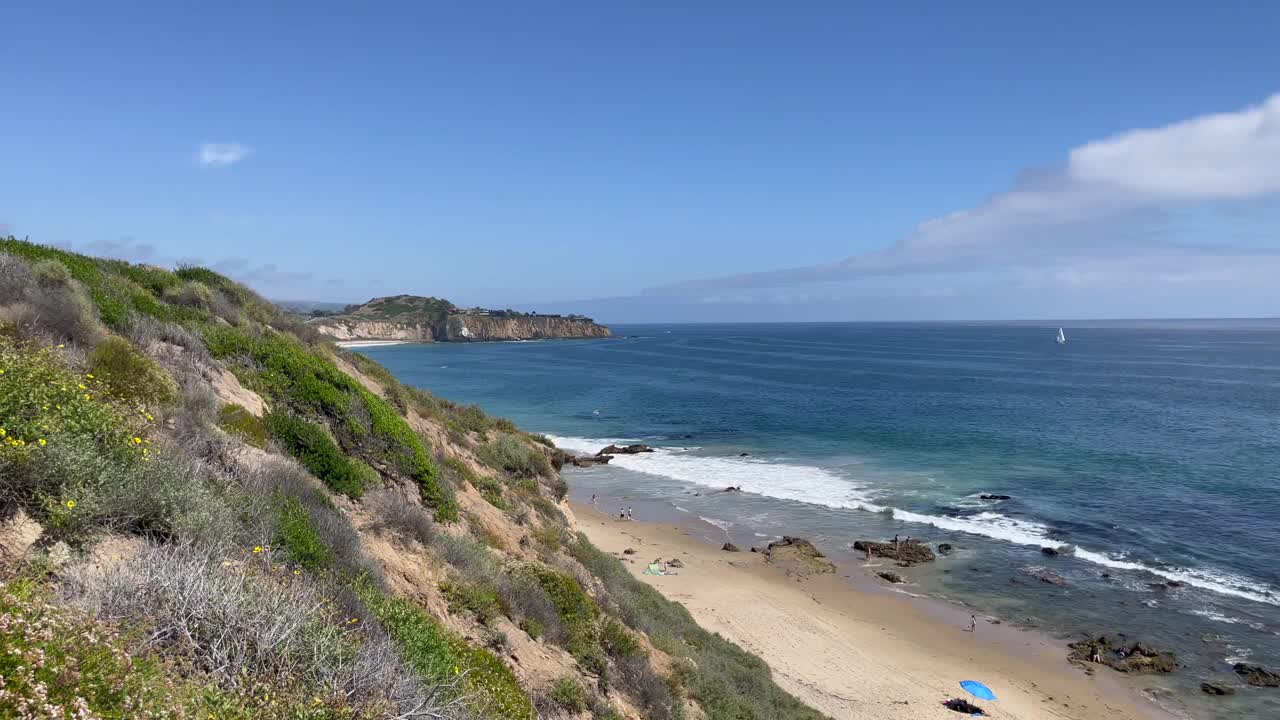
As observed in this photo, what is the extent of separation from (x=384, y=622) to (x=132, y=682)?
96.8 inches

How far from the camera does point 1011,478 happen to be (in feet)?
126

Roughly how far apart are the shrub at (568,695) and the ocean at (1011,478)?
718 inches

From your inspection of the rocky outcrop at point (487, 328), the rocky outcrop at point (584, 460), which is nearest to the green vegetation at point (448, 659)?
the rocky outcrop at point (584, 460)

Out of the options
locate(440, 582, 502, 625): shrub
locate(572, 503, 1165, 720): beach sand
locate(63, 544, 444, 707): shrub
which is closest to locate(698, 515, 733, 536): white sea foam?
locate(572, 503, 1165, 720): beach sand

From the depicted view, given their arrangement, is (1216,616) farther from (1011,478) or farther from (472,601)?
(472,601)

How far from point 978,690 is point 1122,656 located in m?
5.75

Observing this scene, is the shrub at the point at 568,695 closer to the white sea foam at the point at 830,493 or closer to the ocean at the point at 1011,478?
the ocean at the point at 1011,478

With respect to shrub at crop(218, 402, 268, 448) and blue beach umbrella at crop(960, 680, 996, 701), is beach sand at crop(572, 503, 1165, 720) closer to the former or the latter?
blue beach umbrella at crop(960, 680, 996, 701)

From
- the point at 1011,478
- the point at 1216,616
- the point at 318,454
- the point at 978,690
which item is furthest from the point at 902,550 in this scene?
the point at 318,454

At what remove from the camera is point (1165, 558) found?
2630cm

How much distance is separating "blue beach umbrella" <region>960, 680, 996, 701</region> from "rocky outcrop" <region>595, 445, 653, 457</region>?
29.5 metres

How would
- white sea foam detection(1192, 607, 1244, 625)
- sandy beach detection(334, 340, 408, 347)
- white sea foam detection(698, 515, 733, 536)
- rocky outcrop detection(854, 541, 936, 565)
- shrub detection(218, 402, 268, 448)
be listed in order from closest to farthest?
shrub detection(218, 402, 268, 448)
white sea foam detection(1192, 607, 1244, 625)
rocky outcrop detection(854, 541, 936, 565)
white sea foam detection(698, 515, 733, 536)
sandy beach detection(334, 340, 408, 347)

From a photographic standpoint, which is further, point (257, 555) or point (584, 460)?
point (584, 460)

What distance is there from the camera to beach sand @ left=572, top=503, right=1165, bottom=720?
1752cm
